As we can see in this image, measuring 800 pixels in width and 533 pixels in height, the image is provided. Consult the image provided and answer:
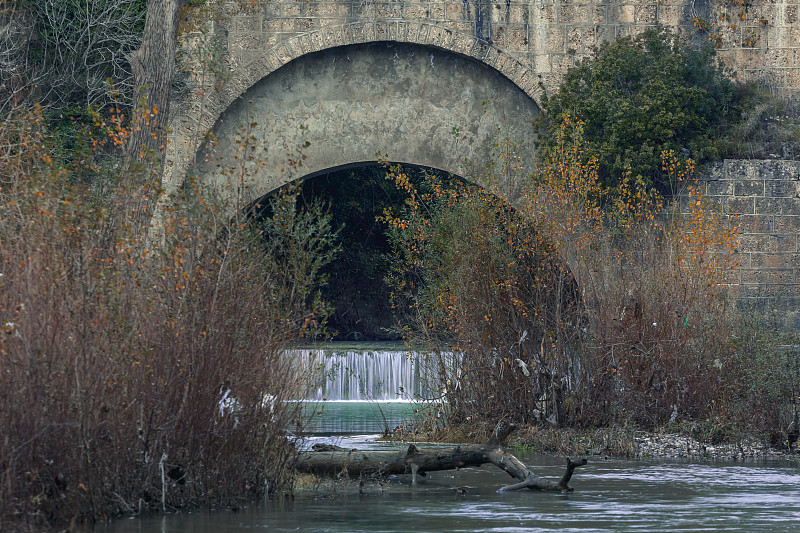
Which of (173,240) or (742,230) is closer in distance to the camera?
(173,240)

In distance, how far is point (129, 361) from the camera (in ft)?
30.7

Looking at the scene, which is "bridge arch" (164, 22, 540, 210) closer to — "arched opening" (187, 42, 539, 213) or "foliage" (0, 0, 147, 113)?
"arched opening" (187, 42, 539, 213)

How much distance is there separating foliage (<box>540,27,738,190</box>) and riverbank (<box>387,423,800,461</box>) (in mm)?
4618

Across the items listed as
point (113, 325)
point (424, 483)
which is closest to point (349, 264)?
point (424, 483)

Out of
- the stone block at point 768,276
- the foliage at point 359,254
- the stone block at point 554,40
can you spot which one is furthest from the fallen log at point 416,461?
the foliage at point 359,254

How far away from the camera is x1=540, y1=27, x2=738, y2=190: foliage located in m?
18.4

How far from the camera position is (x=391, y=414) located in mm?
20344

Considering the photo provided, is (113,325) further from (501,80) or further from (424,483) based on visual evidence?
(501,80)

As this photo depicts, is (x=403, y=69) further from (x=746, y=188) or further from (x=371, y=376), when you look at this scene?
(x=371, y=376)

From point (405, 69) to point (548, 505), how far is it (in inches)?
437

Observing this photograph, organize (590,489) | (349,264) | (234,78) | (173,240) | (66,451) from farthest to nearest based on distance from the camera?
1. (349,264)
2. (234,78)
3. (590,489)
4. (173,240)
5. (66,451)

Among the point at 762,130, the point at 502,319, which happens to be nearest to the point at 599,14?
the point at 762,130

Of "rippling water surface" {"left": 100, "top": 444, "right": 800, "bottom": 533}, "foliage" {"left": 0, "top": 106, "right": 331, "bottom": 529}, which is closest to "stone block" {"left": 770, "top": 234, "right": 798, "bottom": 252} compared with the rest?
"rippling water surface" {"left": 100, "top": 444, "right": 800, "bottom": 533}

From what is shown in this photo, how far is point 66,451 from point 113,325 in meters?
1.01
